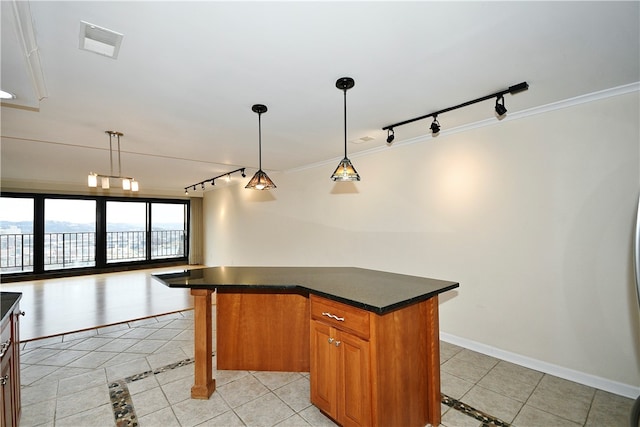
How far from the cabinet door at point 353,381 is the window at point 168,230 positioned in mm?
9159

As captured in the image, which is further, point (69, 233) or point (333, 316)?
point (69, 233)

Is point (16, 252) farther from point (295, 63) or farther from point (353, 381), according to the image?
point (353, 381)

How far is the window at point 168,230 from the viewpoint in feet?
30.8

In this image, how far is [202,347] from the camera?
2.37 m

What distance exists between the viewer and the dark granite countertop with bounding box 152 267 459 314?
5.94 feet

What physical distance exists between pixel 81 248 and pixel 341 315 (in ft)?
30.7

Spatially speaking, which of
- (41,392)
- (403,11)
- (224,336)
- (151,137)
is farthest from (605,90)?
(41,392)

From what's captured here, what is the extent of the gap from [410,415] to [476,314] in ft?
5.53

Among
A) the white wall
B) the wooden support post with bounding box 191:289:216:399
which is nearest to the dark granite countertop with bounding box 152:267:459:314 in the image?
the wooden support post with bounding box 191:289:216:399

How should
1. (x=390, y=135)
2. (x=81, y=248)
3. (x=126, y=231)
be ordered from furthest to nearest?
(x=126, y=231), (x=81, y=248), (x=390, y=135)

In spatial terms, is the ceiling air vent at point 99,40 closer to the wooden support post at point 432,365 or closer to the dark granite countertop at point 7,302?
the dark granite countertop at point 7,302

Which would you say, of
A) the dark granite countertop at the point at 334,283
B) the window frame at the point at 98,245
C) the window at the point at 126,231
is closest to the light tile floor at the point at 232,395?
the dark granite countertop at the point at 334,283

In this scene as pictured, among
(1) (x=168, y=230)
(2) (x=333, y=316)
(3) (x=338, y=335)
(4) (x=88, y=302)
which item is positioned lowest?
(4) (x=88, y=302)

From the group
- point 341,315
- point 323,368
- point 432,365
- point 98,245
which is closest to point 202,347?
point 323,368
